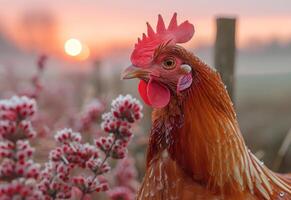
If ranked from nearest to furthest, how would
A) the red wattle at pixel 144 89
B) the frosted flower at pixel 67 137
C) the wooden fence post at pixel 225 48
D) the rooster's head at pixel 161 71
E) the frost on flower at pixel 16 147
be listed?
1. the rooster's head at pixel 161 71
2. the red wattle at pixel 144 89
3. the frost on flower at pixel 16 147
4. the frosted flower at pixel 67 137
5. the wooden fence post at pixel 225 48

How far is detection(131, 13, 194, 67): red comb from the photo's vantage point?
1.81m

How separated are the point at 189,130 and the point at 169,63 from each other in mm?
210

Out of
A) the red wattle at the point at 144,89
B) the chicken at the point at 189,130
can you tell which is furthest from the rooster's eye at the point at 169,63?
the red wattle at the point at 144,89

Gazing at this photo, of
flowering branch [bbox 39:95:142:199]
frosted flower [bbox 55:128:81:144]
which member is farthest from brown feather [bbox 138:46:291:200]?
frosted flower [bbox 55:128:81:144]

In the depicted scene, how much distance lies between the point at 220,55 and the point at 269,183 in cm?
103

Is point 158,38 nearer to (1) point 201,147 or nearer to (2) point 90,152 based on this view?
(1) point 201,147

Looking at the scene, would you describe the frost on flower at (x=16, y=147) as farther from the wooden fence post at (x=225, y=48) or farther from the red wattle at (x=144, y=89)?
the wooden fence post at (x=225, y=48)

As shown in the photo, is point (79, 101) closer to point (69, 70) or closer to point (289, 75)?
point (69, 70)

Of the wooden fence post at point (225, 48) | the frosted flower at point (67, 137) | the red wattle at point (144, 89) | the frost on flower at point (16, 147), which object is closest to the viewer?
the red wattle at point (144, 89)

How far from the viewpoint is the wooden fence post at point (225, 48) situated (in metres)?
2.80

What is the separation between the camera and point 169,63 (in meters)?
1.77

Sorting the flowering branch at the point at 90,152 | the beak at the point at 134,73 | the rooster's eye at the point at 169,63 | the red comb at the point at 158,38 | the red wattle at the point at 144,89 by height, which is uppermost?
the red comb at the point at 158,38

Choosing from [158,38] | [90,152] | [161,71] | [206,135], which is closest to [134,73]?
[161,71]

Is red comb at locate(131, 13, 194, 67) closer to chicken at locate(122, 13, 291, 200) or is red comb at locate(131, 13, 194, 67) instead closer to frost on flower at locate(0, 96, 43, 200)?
chicken at locate(122, 13, 291, 200)
